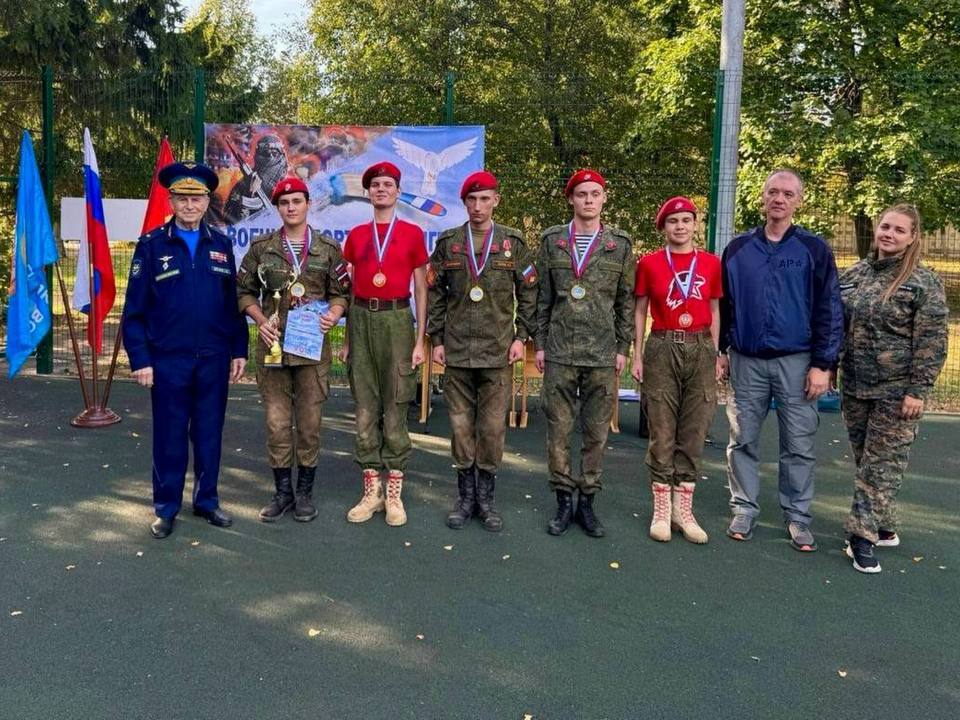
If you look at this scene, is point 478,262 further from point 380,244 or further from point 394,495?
point 394,495

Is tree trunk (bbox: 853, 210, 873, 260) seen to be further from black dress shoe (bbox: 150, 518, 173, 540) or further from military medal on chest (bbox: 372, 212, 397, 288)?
black dress shoe (bbox: 150, 518, 173, 540)

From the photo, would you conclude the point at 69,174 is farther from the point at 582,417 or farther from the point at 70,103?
the point at 582,417

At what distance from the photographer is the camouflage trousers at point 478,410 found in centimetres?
448

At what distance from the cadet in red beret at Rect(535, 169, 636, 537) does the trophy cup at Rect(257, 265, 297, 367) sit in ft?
4.45

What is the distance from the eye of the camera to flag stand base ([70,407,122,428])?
651 cm

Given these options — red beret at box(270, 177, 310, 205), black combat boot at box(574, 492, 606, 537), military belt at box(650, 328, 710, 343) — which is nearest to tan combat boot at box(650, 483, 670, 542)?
black combat boot at box(574, 492, 606, 537)

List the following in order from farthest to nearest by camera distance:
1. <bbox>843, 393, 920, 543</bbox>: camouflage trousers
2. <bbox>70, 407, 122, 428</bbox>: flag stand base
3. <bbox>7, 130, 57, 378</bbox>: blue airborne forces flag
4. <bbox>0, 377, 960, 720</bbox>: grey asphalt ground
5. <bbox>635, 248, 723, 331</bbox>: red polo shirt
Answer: <bbox>70, 407, 122, 428</bbox>: flag stand base < <bbox>7, 130, 57, 378</bbox>: blue airborne forces flag < <bbox>635, 248, 723, 331</bbox>: red polo shirt < <bbox>843, 393, 920, 543</bbox>: camouflage trousers < <bbox>0, 377, 960, 720</bbox>: grey asphalt ground

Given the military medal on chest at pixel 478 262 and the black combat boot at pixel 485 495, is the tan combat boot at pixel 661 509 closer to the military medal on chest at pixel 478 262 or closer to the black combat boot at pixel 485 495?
the black combat boot at pixel 485 495

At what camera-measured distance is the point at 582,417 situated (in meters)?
4.43

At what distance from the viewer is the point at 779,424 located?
4.36 m

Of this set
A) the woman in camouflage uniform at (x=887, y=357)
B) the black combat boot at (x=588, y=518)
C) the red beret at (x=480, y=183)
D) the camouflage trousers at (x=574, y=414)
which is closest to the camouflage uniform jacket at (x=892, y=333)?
the woman in camouflage uniform at (x=887, y=357)

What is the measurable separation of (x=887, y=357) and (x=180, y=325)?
11.6ft

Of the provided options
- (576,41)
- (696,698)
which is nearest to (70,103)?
(696,698)

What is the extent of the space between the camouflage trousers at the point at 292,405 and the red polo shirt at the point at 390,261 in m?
0.49
